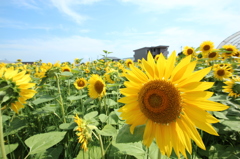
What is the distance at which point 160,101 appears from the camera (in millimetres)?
1057

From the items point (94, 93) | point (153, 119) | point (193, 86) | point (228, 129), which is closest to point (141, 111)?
point (153, 119)

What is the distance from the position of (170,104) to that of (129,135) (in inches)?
14.6

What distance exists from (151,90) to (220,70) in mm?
3391

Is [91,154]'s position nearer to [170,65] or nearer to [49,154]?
[49,154]

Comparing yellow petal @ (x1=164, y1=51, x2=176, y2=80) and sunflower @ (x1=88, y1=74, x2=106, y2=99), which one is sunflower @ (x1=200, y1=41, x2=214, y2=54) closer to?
sunflower @ (x1=88, y1=74, x2=106, y2=99)

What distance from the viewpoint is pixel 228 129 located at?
2.00 m

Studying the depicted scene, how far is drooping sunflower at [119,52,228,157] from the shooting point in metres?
0.97

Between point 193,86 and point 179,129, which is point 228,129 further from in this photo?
point 193,86

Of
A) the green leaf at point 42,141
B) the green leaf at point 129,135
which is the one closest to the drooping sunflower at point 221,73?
the green leaf at point 129,135

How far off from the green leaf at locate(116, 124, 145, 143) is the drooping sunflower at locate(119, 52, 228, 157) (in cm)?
3

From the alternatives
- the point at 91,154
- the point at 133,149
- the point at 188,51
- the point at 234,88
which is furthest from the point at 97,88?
the point at 188,51

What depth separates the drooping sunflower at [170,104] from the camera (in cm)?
97

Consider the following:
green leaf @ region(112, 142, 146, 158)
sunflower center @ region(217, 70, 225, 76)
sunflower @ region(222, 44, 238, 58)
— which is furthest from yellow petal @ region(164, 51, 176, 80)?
sunflower @ region(222, 44, 238, 58)

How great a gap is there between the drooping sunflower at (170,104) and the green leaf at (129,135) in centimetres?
3
